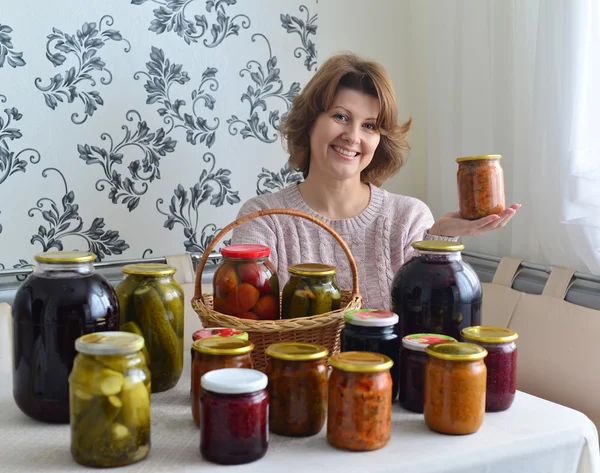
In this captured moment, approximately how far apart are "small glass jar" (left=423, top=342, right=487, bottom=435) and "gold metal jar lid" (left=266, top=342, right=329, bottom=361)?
0.15 m

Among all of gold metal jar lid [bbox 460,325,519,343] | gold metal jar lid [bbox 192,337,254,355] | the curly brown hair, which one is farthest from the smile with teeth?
gold metal jar lid [bbox 192,337,254,355]

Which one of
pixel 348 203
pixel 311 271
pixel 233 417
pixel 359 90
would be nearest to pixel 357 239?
pixel 348 203

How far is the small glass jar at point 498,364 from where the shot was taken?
3.12ft

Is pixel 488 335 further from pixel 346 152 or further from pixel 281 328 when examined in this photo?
pixel 346 152

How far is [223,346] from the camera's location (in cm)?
87

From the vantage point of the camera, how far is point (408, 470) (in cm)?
80

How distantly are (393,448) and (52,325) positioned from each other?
1.59ft

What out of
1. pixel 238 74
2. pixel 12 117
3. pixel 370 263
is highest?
pixel 238 74

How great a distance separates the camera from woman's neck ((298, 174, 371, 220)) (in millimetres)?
1774

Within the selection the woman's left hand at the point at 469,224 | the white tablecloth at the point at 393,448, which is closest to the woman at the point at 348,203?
the woman's left hand at the point at 469,224

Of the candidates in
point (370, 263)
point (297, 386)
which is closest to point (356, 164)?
point (370, 263)

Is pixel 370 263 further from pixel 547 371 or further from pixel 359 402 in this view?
pixel 359 402

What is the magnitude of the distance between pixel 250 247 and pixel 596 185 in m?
1.06

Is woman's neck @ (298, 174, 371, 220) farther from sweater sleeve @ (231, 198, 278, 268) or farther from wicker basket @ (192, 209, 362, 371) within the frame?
wicker basket @ (192, 209, 362, 371)
